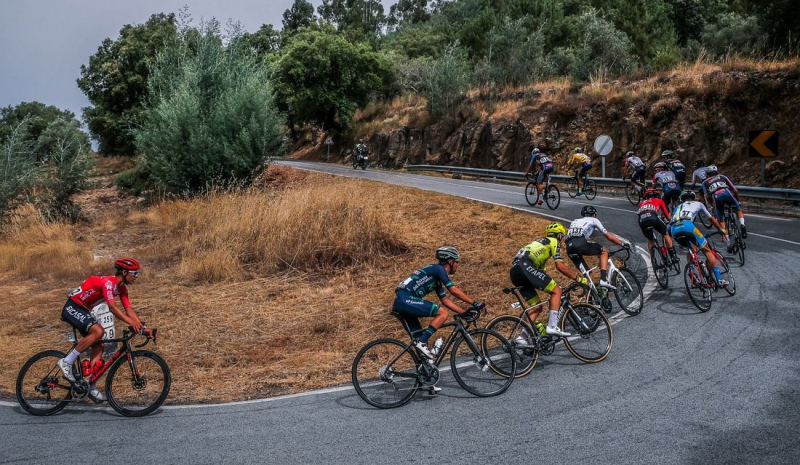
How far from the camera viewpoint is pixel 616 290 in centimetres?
1016

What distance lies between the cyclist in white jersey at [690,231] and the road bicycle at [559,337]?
315 cm

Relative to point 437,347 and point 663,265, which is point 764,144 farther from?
point 437,347

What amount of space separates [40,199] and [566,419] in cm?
2433

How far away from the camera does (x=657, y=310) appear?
10547 mm

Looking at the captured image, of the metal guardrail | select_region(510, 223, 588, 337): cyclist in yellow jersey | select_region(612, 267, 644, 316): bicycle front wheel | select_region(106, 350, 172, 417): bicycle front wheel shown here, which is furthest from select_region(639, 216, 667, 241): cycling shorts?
select_region(106, 350, 172, 417): bicycle front wheel

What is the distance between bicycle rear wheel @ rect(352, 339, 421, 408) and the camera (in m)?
7.45

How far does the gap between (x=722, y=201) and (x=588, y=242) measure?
5565 mm

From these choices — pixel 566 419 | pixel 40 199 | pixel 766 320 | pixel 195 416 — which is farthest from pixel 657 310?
pixel 40 199

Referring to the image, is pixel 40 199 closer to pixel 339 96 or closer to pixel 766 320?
pixel 766 320

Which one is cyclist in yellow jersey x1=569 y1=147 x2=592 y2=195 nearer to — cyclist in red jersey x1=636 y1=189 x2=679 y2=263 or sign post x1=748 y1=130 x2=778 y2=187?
sign post x1=748 y1=130 x2=778 y2=187

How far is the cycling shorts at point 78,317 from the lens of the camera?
7.94 metres

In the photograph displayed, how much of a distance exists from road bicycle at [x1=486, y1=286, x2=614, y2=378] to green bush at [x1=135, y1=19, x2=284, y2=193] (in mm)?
15856

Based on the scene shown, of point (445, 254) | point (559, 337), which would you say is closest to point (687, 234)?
point (559, 337)

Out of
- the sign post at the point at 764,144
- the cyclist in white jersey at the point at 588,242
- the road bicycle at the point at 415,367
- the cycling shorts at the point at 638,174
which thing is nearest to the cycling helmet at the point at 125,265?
the road bicycle at the point at 415,367
